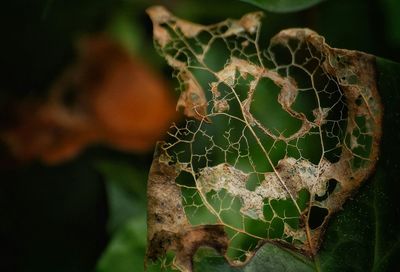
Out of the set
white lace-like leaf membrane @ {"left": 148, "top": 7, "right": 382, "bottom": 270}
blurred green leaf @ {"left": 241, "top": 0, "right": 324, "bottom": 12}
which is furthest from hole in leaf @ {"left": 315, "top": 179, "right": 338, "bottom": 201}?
blurred green leaf @ {"left": 241, "top": 0, "right": 324, "bottom": 12}

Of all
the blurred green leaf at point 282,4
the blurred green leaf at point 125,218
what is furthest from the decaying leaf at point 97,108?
the blurred green leaf at point 282,4

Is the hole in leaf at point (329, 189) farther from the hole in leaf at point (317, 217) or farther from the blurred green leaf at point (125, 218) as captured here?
the blurred green leaf at point (125, 218)

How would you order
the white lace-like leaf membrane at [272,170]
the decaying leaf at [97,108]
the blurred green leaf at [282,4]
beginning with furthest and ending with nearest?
the decaying leaf at [97,108]
the blurred green leaf at [282,4]
the white lace-like leaf membrane at [272,170]

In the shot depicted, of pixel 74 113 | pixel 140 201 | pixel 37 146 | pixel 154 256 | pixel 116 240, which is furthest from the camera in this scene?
pixel 74 113

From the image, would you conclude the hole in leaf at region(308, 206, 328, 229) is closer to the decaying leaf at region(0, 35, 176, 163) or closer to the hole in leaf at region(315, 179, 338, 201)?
the hole in leaf at region(315, 179, 338, 201)

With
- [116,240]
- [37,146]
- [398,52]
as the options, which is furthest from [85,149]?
[398,52]

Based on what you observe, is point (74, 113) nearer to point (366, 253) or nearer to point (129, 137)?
point (129, 137)

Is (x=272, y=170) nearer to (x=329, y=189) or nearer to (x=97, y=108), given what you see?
(x=329, y=189)

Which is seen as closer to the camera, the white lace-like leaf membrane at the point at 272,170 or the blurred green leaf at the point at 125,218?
the white lace-like leaf membrane at the point at 272,170
